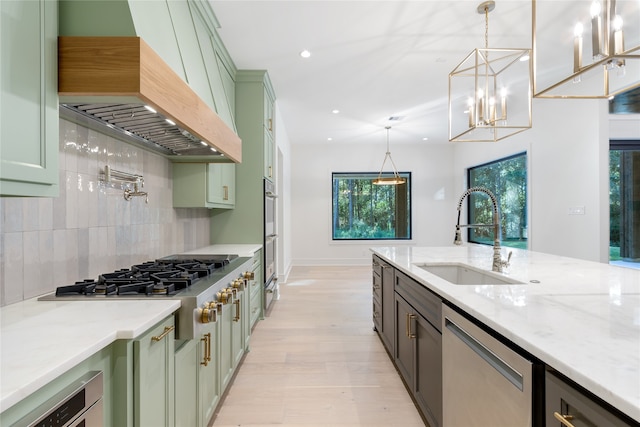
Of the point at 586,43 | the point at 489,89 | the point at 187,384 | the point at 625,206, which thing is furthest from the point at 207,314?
the point at 625,206

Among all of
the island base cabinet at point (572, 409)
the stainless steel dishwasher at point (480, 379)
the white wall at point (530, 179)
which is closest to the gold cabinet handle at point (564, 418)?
the island base cabinet at point (572, 409)

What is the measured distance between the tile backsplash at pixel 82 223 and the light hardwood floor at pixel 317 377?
3.92 ft

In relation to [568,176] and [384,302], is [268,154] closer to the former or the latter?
[384,302]

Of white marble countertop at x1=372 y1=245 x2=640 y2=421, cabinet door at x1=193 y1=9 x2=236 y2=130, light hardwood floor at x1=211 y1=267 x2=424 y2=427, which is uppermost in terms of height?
cabinet door at x1=193 y1=9 x2=236 y2=130

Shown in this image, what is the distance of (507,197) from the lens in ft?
18.7

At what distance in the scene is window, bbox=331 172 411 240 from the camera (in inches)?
303

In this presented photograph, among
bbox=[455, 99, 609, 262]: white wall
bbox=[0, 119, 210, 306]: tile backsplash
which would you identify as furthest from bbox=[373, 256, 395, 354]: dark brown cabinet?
bbox=[455, 99, 609, 262]: white wall

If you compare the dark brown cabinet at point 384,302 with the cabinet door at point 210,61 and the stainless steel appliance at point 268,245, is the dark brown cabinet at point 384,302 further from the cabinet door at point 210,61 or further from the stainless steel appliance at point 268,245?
the cabinet door at point 210,61

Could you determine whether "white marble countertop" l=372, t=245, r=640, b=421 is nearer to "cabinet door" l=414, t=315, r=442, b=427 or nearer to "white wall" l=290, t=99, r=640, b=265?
"cabinet door" l=414, t=315, r=442, b=427

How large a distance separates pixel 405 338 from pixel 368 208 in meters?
5.68

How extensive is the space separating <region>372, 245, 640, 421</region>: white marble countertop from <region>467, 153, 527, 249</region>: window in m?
3.73

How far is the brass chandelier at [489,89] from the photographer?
98.6 inches

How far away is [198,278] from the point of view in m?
1.80

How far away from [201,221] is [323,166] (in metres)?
4.54
